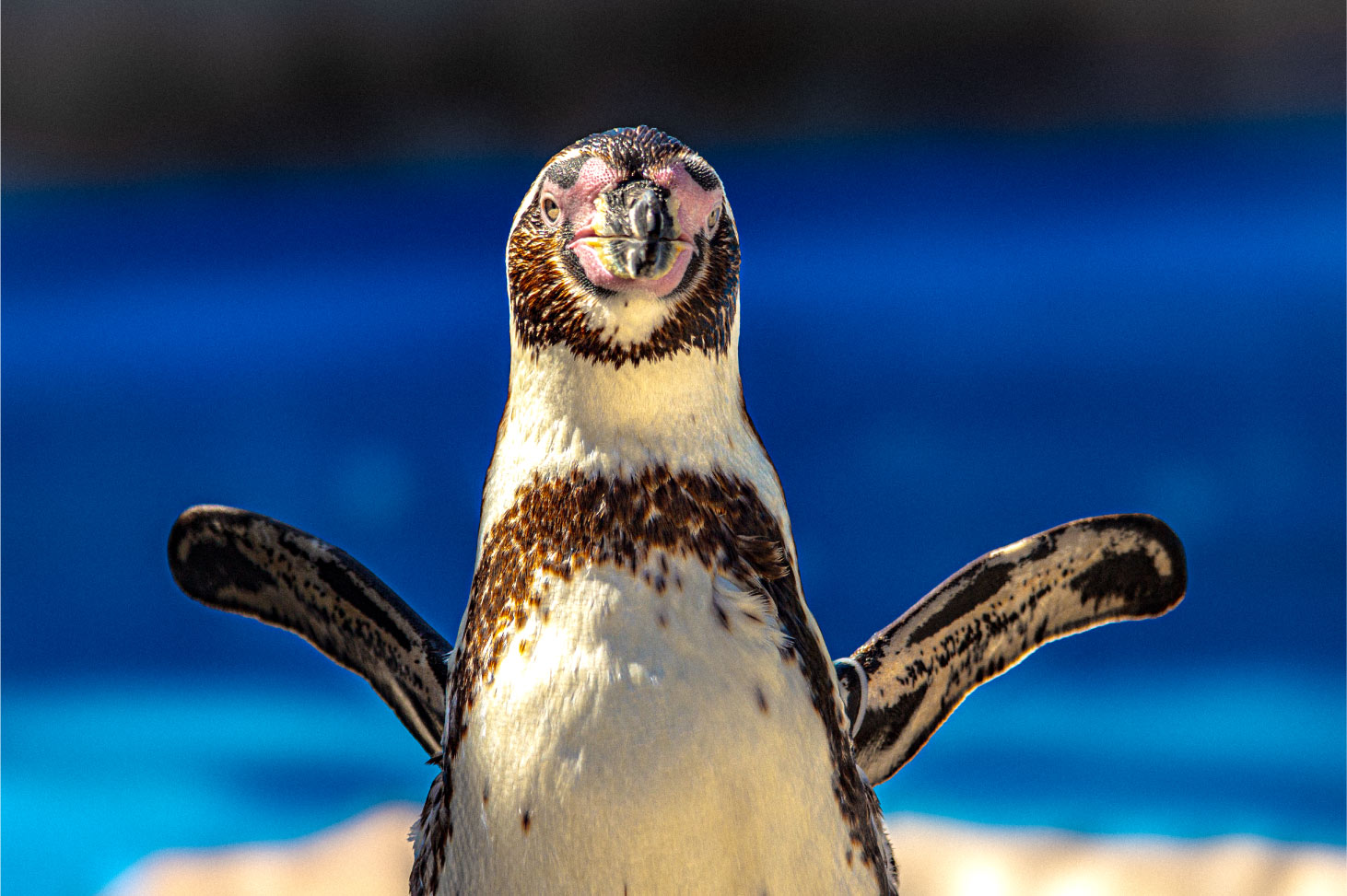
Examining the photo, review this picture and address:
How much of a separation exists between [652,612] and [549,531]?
9 cm

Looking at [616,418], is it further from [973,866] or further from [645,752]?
[973,866]

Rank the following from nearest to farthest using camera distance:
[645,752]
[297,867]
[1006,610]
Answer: [645,752], [1006,610], [297,867]

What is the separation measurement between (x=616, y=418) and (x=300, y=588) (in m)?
0.48

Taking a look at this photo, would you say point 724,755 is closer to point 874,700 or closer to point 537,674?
point 537,674

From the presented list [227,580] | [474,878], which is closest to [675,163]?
[474,878]

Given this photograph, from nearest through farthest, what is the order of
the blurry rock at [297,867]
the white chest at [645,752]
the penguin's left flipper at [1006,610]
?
1. the white chest at [645,752]
2. the penguin's left flipper at [1006,610]
3. the blurry rock at [297,867]

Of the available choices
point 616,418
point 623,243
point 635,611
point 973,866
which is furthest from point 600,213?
point 973,866

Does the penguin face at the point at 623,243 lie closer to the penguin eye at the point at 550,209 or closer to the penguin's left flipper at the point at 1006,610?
the penguin eye at the point at 550,209

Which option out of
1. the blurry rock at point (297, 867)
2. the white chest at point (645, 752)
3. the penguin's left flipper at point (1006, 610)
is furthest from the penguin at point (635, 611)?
the blurry rock at point (297, 867)

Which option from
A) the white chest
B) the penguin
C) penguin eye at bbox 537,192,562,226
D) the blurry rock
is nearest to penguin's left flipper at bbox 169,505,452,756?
the penguin

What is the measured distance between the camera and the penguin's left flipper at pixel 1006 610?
1090mm

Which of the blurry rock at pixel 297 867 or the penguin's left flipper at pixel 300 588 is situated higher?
the blurry rock at pixel 297 867

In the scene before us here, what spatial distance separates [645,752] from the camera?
73 centimetres

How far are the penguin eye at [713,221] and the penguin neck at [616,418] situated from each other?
0.25 ft
